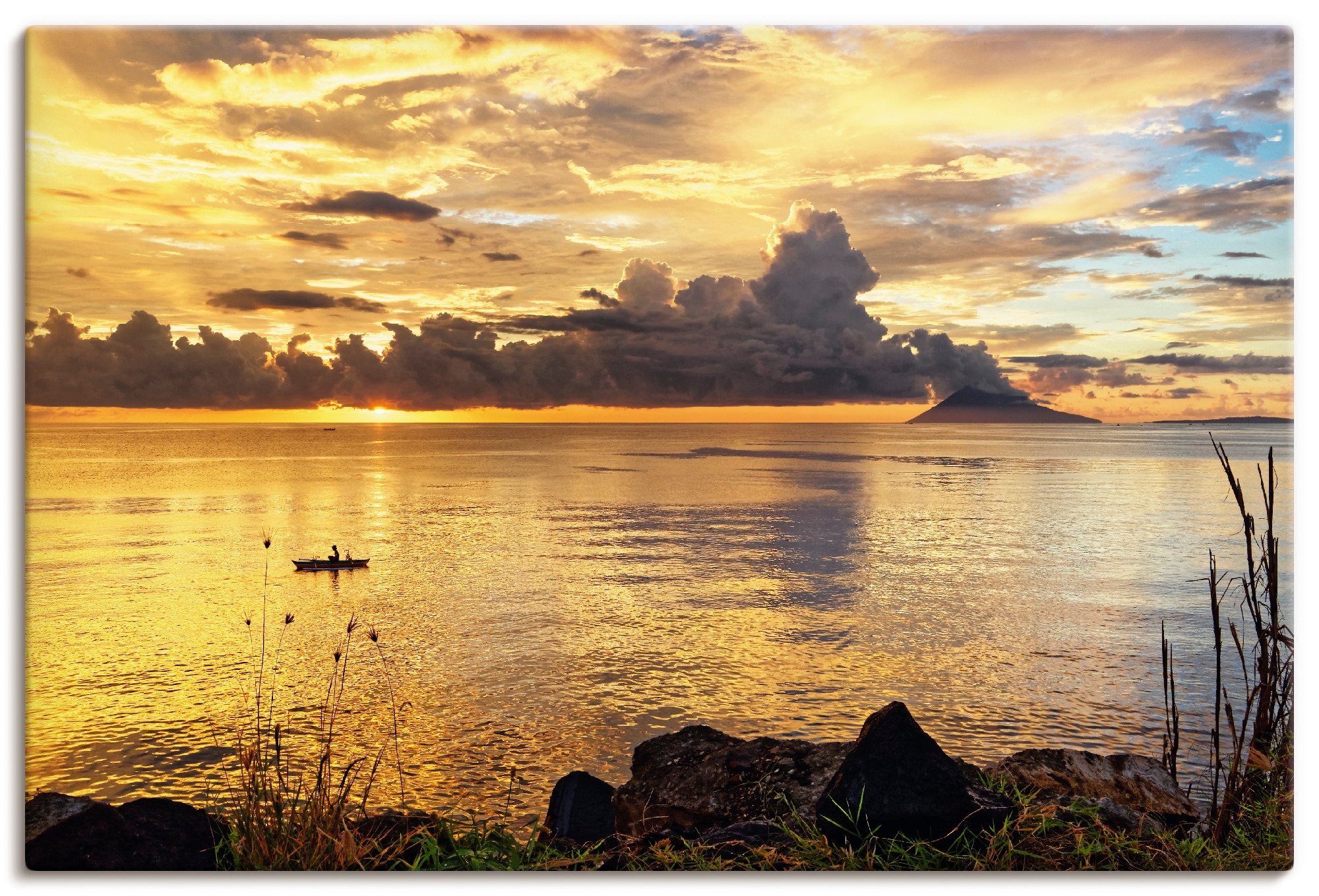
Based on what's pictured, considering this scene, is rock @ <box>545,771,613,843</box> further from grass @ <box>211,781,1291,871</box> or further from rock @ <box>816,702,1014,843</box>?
rock @ <box>816,702,1014,843</box>

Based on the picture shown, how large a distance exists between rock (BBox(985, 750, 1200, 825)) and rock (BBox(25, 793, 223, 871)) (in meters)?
4.88

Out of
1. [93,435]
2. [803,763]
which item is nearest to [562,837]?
[803,763]

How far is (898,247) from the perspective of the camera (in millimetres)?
9586

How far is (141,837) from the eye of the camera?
448cm

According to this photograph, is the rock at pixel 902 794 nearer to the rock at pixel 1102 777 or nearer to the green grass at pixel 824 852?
the green grass at pixel 824 852

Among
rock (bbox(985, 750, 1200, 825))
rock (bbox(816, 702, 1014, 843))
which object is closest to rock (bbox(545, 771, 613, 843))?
rock (bbox(816, 702, 1014, 843))

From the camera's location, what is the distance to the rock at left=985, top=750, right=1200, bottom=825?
18.8 ft

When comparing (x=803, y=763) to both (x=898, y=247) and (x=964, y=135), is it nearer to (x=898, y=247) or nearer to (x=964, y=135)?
(x=964, y=135)

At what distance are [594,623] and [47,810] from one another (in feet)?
40.2

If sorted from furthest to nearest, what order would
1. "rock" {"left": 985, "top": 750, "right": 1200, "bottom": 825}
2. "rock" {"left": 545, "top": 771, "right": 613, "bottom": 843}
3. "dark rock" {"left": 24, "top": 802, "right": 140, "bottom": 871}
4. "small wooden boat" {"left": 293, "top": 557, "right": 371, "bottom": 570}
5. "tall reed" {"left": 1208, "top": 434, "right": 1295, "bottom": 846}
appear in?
"small wooden boat" {"left": 293, "top": 557, "right": 371, "bottom": 570} → "rock" {"left": 985, "top": 750, "right": 1200, "bottom": 825} → "rock" {"left": 545, "top": 771, "right": 613, "bottom": 843} → "dark rock" {"left": 24, "top": 802, "right": 140, "bottom": 871} → "tall reed" {"left": 1208, "top": 434, "right": 1295, "bottom": 846}

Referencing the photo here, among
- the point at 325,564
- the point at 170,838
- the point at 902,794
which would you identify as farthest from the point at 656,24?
the point at 325,564

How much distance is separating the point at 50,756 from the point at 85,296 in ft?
20.9

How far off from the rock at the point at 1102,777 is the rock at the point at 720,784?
135 cm

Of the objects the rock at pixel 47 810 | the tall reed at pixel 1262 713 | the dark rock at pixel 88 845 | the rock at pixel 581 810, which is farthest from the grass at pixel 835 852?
the rock at pixel 47 810
